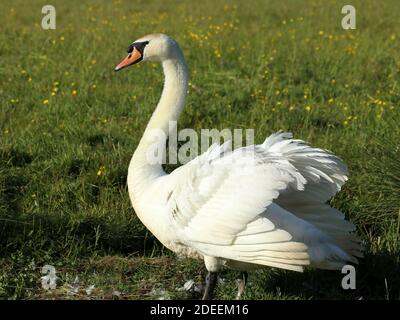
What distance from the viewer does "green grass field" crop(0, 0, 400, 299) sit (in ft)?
16.3

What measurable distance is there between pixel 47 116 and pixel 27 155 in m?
1.14

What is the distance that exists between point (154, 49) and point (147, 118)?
8.87ft

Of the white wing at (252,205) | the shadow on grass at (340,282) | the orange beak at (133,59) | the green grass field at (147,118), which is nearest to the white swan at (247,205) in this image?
the white wing at (252,205)

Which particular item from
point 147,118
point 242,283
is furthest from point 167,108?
point 147,118

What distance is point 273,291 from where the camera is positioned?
4.72 m

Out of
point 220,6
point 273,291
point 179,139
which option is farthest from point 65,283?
point 220,6

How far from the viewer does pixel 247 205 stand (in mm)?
4094

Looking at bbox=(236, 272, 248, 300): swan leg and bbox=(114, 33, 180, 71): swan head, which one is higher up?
bbox=(114, 33, 180, 71): swan head

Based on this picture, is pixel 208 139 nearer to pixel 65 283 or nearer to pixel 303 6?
pixel 65 283

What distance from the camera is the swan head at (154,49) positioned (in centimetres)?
483

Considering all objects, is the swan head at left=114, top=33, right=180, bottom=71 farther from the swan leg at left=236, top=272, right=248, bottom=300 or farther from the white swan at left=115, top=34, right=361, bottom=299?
the swan leg at left=236, top=272, right=248, bottom=300

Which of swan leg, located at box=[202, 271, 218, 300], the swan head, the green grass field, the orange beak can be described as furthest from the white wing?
the orange beak

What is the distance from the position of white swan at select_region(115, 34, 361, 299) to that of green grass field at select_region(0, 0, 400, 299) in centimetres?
50

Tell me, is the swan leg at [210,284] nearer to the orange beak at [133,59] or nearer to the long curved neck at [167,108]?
the long curved neck at [167,108]
